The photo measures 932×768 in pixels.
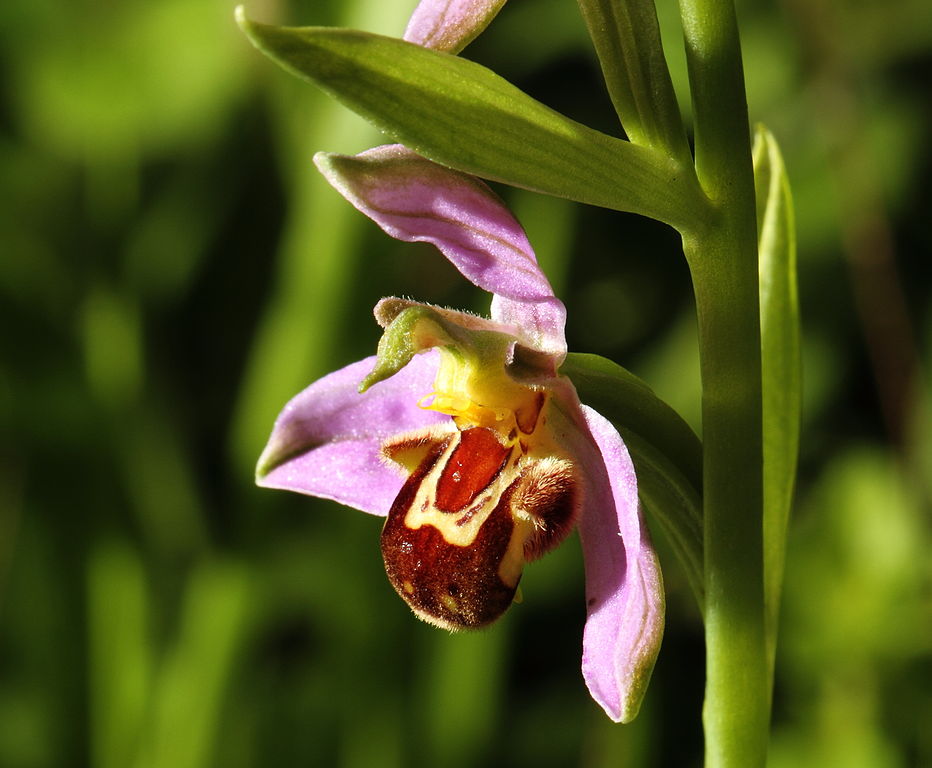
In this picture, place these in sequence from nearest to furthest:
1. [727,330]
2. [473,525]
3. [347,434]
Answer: [727,330] → [473,525] → [347,434]

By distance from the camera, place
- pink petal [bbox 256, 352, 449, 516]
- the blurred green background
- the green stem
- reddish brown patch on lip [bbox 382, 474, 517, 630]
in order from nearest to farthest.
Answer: the green stem < reddish brown patch on lip [bbox 382, 474, 517, 630] < pink petal [bbox 256, 352, 449, 516] < the blurred green background

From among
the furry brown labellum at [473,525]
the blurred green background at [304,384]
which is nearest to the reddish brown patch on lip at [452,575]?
the furry brown labellum at [473,525]

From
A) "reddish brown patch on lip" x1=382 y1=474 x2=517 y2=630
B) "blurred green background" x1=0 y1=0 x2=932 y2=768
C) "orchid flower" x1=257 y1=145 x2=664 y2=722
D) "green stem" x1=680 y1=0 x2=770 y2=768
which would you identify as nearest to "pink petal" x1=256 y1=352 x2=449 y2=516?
"orchid flower" x1=257 y1=145 x2=664 y2=722

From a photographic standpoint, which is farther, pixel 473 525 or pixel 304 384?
pixel 304 384

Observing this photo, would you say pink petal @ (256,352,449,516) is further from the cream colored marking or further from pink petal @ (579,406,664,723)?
pink petal @ (579,406,664,723)

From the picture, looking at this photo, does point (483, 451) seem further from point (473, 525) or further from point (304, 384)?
point (304, 384)

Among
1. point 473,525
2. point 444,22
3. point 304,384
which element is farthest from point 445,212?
point 304,384

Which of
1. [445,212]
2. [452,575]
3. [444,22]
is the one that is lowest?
[452,575]

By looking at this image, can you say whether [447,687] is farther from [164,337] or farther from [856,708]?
[164,337]
